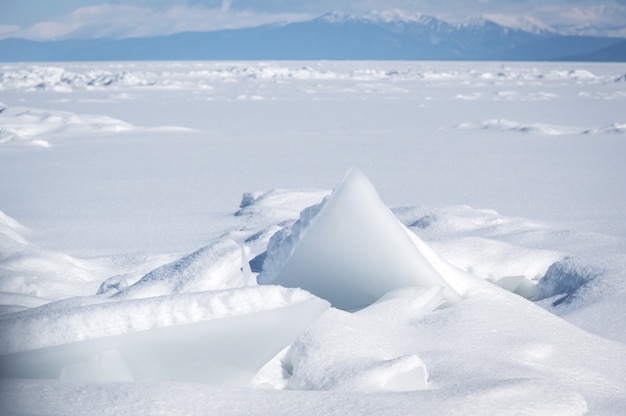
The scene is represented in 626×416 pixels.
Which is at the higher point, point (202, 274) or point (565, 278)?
point (202, 274)

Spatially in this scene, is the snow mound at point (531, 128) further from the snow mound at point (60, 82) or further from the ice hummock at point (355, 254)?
the snow mound at point (60, 82)

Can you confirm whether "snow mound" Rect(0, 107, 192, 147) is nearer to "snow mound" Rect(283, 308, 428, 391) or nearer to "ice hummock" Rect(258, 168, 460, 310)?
"ice hummock" Rect(258, 168, 460, 310)

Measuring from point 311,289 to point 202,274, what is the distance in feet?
1.26

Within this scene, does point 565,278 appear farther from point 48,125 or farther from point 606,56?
point 606,56

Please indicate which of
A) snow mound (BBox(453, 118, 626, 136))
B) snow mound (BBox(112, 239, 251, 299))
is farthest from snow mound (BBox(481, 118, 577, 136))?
snow mound (BBox(112, 239, 251, 299))

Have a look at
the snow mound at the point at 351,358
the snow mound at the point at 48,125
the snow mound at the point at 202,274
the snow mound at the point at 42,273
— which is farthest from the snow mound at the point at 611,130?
the snow mound at the point at 351,358

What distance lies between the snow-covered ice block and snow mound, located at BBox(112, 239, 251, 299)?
569 mm

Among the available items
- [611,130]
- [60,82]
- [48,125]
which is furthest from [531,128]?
[60,82]

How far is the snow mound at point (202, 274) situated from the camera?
2.45 meters

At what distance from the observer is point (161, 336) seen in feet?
5.86

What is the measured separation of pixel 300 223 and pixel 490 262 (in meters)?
1.15

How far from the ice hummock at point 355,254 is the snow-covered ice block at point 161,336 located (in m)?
0.50

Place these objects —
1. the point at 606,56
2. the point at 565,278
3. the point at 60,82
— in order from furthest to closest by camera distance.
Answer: the point at 606,56
the point at 60,82
the point at 565,278

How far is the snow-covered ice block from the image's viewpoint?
1.68 metres
